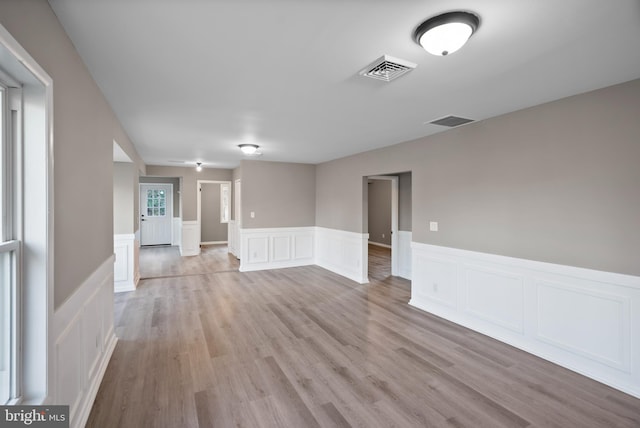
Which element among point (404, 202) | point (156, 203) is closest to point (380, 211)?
point (404, 202)

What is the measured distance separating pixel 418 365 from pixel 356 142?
322 cm

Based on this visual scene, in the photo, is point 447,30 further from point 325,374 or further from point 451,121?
point 325,374

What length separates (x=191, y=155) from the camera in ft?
19.6

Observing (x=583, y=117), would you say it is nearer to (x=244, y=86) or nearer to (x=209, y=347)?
(x=244, y=86)

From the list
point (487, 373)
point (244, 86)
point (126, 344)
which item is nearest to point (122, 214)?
point (126, 344)

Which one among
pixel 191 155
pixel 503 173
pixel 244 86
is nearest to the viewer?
pixel 244 86

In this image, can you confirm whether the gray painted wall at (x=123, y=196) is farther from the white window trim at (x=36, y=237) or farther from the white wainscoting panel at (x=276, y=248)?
the white window trim at (x=36, y=237)

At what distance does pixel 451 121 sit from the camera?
348 cm

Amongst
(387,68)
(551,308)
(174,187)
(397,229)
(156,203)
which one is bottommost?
(551,308)

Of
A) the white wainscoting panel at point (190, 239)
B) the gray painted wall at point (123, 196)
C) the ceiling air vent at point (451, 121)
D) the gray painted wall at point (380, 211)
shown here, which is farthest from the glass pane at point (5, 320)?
the gray painted wall at point (380, 211)

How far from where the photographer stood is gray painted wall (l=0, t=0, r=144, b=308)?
52.2 inches

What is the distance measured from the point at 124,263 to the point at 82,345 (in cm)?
328

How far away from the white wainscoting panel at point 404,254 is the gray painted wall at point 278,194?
218cm

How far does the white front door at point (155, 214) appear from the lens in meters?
10.2
